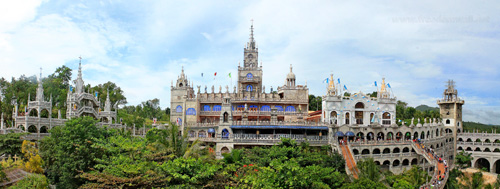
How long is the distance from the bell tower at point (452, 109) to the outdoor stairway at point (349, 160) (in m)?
32.7

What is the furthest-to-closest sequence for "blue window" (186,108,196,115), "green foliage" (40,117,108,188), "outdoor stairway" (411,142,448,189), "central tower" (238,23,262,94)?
"central tower" (238,23,262,94)
"blue window" (186,108,196,115)
"outdoor stairway" (411,142,448,189)
"green foliage" (40,117,108,188)

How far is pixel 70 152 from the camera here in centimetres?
3303

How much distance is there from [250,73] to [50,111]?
31281 millimetres

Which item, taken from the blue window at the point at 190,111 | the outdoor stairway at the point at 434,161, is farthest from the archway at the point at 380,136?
the blue window at the point at 190,111

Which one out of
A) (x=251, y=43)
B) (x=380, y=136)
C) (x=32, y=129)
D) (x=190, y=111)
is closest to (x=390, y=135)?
(x=380, y=136)

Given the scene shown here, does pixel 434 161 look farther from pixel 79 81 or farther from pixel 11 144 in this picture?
pixel 79 81

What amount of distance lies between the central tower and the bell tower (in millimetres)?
36164

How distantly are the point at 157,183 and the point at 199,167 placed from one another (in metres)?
3.26

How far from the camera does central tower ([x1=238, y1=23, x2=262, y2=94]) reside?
5997cm

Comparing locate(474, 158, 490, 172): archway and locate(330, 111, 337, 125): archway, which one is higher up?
locate(330, 111, 337, 125): archway

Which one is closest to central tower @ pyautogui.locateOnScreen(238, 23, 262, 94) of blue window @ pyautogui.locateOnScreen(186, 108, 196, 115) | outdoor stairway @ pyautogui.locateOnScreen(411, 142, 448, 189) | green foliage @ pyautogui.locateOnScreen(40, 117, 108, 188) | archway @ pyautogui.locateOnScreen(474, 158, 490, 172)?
blue window @ pyautogui.locateOnScreen(186, 108, 196, 115)

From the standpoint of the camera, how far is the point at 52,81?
2413 inches

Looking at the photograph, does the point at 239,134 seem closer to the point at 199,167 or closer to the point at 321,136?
the point at 321,136

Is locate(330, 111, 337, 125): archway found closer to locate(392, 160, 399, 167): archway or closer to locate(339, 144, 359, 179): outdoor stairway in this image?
locate(339, 144, 359, 179): outdoor stairway
